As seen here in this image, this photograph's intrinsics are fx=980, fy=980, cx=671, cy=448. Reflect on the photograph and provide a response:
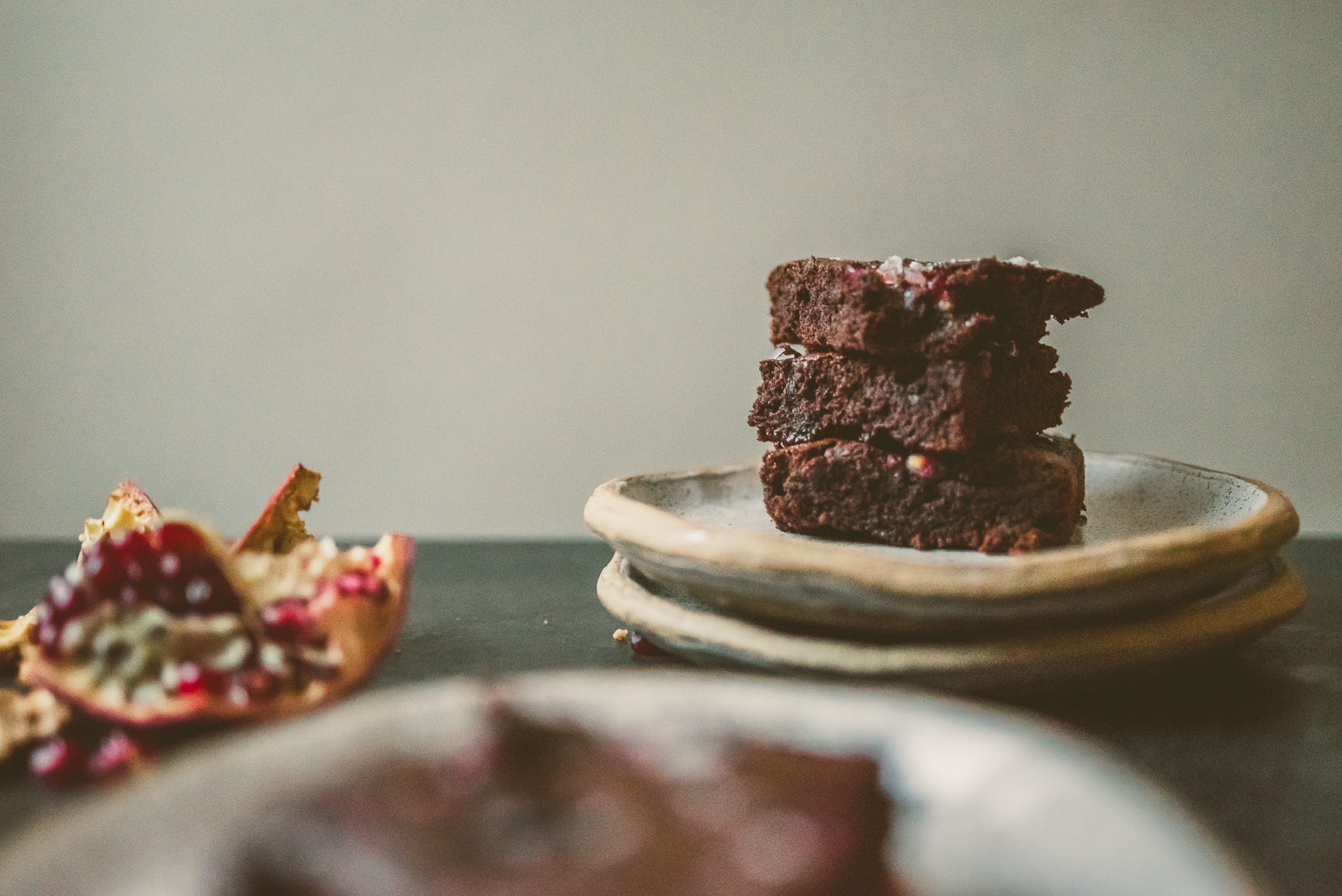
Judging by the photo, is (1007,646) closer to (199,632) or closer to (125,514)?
(199,632)

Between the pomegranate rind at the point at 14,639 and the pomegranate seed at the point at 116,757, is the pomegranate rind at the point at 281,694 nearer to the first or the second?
the pomegranate seed at the point at 116,757

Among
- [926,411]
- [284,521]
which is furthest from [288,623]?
[926,411]

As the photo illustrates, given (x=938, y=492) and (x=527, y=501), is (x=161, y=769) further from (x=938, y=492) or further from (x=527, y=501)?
(x=527, y=501)

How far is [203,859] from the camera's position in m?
0.53

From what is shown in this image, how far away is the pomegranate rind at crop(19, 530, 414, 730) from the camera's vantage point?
2.64ft

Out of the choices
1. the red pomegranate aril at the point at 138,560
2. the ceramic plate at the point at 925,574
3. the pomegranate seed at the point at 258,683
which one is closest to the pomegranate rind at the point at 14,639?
the red pomegranate aril at the point at 138,560

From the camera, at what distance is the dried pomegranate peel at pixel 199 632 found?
0.81 metres

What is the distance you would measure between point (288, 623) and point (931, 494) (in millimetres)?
863

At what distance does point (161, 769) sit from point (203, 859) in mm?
69

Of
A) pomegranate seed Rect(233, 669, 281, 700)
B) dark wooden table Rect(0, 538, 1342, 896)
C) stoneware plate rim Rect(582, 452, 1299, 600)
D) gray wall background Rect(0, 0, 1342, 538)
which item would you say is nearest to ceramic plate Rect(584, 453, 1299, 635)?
stoneware plate rim Rect(582, 452, 1299, 600)

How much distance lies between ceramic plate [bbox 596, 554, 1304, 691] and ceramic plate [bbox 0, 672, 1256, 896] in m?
0.30

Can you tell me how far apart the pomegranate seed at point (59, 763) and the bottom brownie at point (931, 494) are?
930 mm

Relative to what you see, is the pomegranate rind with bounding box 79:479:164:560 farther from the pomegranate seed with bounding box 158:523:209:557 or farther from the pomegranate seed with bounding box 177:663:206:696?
the pomegranate seed with bounding box 177:663:206:696

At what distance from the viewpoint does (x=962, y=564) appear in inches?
37.3
